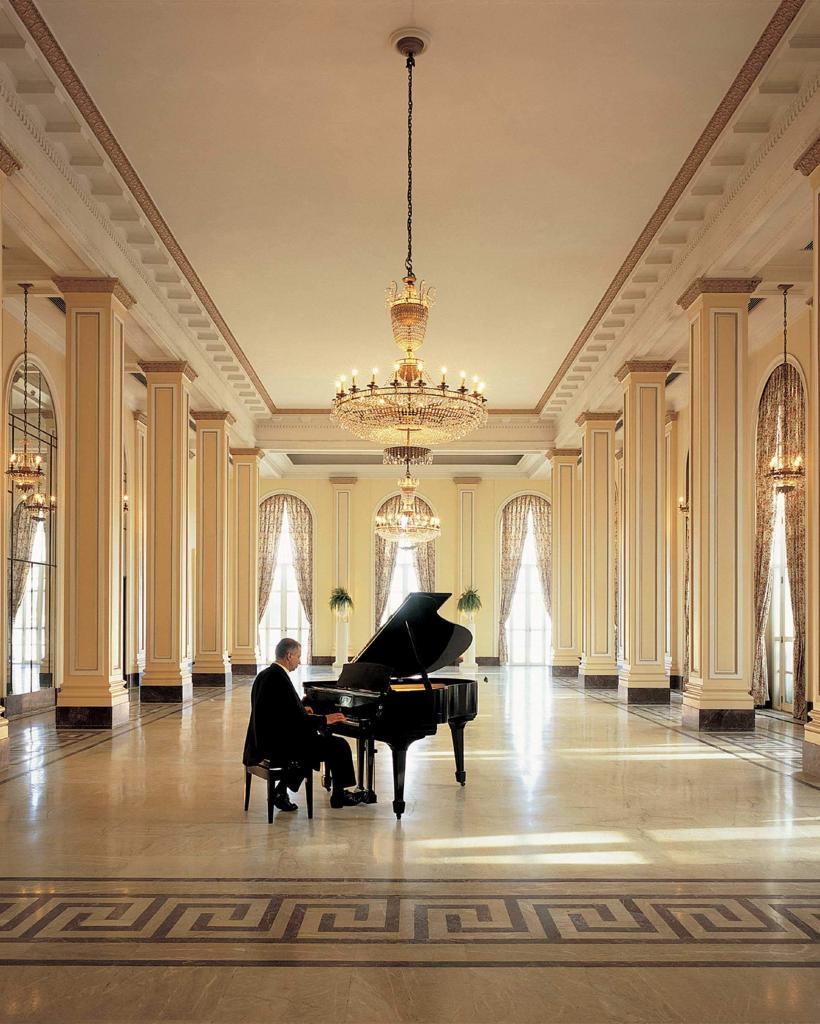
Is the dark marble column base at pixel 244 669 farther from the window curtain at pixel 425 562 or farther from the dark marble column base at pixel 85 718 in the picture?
the dark marble column base at pixel 85 718

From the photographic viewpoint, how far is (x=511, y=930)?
3852 mm

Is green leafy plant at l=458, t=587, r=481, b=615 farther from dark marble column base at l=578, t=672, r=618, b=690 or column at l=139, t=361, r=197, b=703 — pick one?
column at l=139, t=361, r=197, b=703

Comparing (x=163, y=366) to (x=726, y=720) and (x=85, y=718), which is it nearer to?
(x=85, y=718)

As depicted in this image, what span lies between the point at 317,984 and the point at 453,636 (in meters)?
3.73

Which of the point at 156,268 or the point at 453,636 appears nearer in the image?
the point at 453,636

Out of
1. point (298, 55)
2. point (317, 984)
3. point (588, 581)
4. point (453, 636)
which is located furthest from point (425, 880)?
point (588, 581)

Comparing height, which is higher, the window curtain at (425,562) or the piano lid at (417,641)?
the window curtain at (425,562)

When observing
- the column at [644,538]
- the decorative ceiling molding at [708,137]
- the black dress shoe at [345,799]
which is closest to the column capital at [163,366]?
the decorative ceiling molding at [708,137]

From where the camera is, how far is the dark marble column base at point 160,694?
42.1 ft

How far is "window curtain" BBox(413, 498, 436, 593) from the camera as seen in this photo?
23328 mm

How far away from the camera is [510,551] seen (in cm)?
2338

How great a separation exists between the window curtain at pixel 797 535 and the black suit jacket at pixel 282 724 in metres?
7.06

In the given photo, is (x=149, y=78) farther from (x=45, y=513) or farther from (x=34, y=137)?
(x=45, y=513)

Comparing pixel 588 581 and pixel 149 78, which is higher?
pixel 149 78
